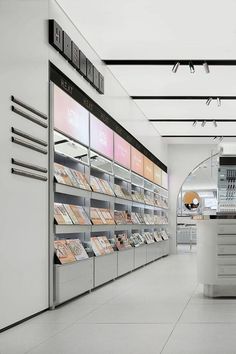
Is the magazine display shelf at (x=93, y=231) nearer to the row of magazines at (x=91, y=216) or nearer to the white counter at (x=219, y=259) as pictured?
the row of magazines at (x=91, y=216)

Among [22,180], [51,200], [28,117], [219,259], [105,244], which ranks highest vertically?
[28,117]

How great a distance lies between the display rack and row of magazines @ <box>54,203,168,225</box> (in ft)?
0.19

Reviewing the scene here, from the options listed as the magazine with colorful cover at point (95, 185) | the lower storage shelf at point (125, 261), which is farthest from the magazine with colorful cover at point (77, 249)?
the lower storage shelf at point (125, 261)

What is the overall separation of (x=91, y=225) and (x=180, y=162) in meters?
10.6

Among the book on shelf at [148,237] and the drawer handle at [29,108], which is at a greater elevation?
the drawer handle at [29,108]

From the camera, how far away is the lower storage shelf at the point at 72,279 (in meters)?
5.84

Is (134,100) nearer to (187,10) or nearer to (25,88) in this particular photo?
(187,10)

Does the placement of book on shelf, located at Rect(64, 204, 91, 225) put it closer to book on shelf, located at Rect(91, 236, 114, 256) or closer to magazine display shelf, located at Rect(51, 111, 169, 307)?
magazine display shelf, located at Rect(51, 111, 169, 307)

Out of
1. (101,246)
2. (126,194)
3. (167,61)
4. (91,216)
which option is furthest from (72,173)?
(126,194)

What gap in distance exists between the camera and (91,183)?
7.66 meters

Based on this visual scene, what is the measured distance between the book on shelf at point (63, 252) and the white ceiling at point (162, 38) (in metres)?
2.63

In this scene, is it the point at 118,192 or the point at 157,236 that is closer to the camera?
the point at 118,192

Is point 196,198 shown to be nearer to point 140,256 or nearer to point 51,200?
point 140,256

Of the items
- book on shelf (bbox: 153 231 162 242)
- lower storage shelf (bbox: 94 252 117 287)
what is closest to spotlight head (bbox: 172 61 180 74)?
lower storage shelf (bbox: 94 252 117 287)
